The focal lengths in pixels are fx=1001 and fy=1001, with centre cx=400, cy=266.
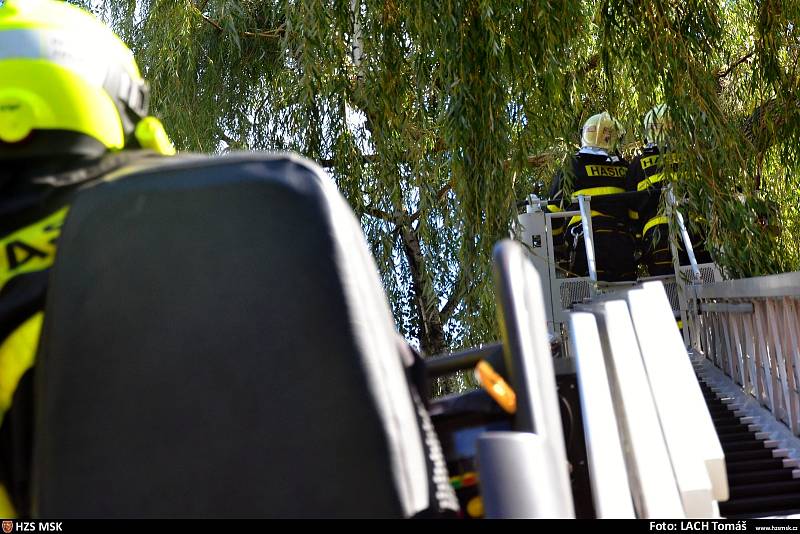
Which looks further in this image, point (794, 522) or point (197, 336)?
point (794, 522)

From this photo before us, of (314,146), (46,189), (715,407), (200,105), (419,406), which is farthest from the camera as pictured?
(200,105)

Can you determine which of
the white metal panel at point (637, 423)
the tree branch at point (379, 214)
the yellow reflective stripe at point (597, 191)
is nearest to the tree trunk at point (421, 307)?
the tree branch at point (379, 214)

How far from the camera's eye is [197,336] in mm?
963

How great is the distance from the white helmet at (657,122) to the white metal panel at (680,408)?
2.53 metres

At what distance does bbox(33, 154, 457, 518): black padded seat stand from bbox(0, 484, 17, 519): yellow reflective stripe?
0.28 m

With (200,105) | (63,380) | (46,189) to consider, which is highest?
(200,105)

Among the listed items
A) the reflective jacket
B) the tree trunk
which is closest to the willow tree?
the tree trunk

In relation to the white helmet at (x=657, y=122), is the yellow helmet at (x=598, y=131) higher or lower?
higher

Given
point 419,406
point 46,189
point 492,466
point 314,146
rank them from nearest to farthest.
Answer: point 492,466 → point 419,406 → point 46,189 → point 314,146

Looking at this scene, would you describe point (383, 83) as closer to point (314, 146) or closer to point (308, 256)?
point (314, 146)

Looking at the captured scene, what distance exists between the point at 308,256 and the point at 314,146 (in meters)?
4.95

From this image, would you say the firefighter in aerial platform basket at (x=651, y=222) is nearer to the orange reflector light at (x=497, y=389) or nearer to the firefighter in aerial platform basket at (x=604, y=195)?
the firefighter in aerial platform basket at (x=604, y=195)

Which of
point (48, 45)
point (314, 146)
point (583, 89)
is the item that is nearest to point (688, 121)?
point (583, 89)

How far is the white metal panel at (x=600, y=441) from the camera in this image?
4.82 feet
